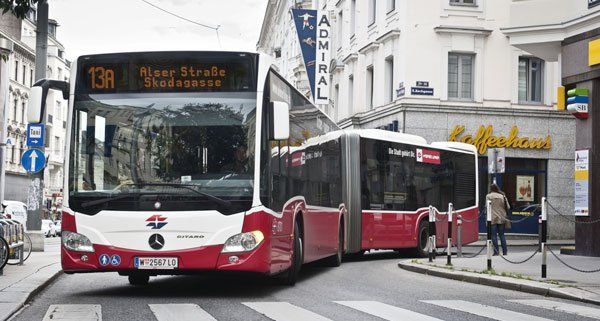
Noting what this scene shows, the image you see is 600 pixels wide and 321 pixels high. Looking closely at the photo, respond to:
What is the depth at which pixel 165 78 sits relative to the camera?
1169 centimetres

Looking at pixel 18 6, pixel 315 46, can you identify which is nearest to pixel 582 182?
pixel 18 6

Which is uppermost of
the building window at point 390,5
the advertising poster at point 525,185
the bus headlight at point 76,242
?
the building window at point 390,5

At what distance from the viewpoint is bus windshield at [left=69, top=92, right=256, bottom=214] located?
1130 centimetres

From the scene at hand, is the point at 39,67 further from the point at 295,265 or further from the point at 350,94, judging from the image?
the point at 350,94

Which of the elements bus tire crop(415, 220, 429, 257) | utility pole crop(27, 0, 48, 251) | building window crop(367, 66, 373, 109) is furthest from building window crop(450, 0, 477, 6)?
utility pole crop(27, 0, 48, 251)

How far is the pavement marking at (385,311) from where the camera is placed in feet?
31.4

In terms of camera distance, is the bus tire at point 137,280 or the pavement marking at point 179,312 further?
the bus tire at point 137,280

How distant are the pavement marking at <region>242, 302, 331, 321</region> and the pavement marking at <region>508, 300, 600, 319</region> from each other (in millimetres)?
2998

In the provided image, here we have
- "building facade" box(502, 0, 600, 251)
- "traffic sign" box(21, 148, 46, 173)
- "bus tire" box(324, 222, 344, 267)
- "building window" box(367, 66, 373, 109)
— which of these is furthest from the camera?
"building window" box(367, 66, 373, 109)

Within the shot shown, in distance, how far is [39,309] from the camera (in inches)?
401

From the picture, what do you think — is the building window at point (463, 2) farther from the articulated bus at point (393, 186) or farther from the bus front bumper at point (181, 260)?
the bus front bumper at point (181, 260)

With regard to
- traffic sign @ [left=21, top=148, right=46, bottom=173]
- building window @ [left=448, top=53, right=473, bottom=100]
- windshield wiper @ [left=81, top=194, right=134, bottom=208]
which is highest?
building window @ [left=448, top=53, right=473, bottom=100]

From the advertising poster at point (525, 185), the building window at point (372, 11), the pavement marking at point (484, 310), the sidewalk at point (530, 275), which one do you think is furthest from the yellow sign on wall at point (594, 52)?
the building window at point (372, 11)

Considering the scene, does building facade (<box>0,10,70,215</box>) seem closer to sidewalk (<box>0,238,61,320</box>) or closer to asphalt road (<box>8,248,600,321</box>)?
sidewalk (<box>0,238,61,320</box>)
